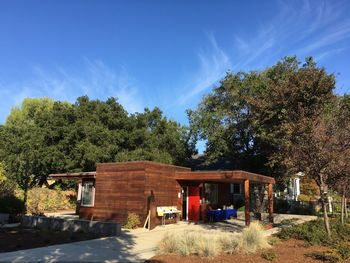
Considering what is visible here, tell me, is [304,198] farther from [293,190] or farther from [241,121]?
[241,121]

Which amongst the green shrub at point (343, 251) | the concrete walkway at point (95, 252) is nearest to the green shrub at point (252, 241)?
the green shrub at point (343, 251)

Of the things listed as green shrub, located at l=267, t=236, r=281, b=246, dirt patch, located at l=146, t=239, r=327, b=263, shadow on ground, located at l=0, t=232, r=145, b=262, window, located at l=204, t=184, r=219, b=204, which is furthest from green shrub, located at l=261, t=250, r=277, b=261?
window, located at l=204, t=184, r=219, b=204

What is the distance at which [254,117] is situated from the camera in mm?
23922

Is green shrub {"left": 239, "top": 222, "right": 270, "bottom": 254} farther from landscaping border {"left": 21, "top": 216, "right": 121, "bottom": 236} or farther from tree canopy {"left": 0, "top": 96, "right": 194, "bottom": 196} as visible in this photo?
tree canopy {"left": 0, "top": 96, "right": 194, "bottom": 196}

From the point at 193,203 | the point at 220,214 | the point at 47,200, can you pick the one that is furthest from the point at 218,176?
the point at 47,200

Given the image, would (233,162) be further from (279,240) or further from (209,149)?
(279,240)

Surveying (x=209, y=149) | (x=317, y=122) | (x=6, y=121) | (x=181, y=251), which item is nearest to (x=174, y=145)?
(x=209, y=149)

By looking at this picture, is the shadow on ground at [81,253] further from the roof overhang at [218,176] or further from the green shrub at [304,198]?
the green shrub at [304,198]

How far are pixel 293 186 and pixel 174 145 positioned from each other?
12097 millimetres

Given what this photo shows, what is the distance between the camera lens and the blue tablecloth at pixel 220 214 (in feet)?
68.7

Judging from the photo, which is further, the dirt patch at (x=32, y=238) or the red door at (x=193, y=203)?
the red door at (x=193, y=203)

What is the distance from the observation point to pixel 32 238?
12859 millimetres

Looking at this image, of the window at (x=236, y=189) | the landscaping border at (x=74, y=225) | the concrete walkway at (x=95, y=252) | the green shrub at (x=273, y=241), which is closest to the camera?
the concrete walkway at (x=95, y=252)

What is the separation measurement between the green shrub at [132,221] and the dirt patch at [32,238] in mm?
2687
